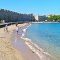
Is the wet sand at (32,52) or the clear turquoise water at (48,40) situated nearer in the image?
the wet sand at (32,52)

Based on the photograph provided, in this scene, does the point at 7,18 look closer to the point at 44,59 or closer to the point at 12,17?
the point at 12,17

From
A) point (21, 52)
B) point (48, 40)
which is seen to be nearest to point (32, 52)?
point (21, 52)

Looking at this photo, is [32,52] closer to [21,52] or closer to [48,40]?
[21,52]

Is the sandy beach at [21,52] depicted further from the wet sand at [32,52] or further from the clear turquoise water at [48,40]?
the clear turquoise water at [48,40]

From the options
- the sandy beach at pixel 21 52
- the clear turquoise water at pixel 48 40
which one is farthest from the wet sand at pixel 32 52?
the clear turquoise water at pixel 48 40

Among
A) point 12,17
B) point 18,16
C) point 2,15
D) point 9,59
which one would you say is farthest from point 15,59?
point 18,16

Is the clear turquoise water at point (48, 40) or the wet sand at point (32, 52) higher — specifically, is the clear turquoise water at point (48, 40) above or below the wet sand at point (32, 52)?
below

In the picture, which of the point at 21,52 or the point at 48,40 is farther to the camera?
the point at 48,40

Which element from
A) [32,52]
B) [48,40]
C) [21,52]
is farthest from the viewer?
[48,40]

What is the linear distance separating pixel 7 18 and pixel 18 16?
3818cm

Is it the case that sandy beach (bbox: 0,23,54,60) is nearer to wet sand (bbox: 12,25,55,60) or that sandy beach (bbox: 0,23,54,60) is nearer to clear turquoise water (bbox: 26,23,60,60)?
wet sand (bbox: 12,25,55,60)

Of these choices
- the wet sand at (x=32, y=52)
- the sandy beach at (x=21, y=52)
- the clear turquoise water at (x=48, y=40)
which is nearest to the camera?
the sandy beach at (x=21, y=52)

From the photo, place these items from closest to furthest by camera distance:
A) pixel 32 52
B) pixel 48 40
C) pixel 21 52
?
pixel 21 52 < pixel 32 52 < pixel 48 40

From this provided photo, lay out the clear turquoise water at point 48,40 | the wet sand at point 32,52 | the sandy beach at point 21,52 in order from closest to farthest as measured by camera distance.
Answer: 1. the sandy beach at point 21,52
2. the wet sand at point 32,52
3. the clear turquoise water at point 48,40
